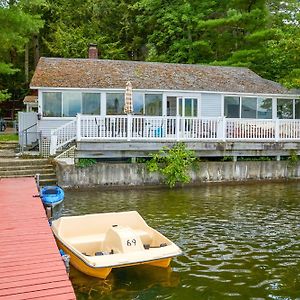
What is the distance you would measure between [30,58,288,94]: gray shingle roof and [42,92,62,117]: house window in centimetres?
63

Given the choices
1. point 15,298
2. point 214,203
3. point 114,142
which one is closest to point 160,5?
point 114,142

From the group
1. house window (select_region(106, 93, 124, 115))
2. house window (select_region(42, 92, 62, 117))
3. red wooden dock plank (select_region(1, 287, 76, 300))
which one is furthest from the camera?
house window (select_region(106, 93, 124, 115))

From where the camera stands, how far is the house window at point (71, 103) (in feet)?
66.7

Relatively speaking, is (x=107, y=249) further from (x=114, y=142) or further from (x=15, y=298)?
(x=114, y=142)

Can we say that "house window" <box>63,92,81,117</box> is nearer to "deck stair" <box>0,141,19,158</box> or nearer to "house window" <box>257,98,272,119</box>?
"deck stair" <box>0,141,19,158</box>

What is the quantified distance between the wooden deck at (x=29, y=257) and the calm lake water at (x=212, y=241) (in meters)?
0.98

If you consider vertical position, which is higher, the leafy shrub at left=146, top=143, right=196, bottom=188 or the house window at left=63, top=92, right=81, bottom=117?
the house window at left=63, top=92, right=81, bottom=117

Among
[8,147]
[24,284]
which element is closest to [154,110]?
[8,147]

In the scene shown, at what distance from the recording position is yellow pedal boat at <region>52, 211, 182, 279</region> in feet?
24.1

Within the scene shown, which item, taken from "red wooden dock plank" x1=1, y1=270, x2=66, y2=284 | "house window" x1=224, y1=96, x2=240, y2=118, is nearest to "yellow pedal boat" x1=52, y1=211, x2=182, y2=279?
"red wooden dock plank" x1=1, y1=270, x2=66, y2=284

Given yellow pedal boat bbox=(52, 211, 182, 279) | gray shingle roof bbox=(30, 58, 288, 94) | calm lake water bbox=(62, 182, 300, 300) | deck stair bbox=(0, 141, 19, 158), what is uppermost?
gray shingle roof bbox=(30, 58, 288, 94)

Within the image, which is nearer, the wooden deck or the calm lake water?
the wooden deck

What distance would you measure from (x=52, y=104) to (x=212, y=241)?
41.7 feet

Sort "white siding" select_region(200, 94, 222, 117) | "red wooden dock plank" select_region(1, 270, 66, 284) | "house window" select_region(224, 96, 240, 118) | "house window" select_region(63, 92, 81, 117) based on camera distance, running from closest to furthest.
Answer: "red wooden dock plank" select_region(1, 270, 66, 284) → "house window" select_region(63, 92, 81, 117) → "white siding" select_region(200, 94, 222, 117) → "house window" select_region(224, 96, 240, 118)
